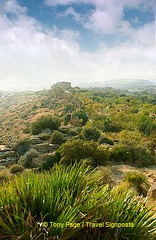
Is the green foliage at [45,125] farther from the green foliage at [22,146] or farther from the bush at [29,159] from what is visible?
the bush at [29,159]

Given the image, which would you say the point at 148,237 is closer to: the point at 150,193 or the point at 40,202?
the point at 40,202

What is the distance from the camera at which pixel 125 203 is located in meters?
2.98

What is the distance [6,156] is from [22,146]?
162 centimetres

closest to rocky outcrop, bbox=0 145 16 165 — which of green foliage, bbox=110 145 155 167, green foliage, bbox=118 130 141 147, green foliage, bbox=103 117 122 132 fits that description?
green foliage, bbox=110 145 155 167

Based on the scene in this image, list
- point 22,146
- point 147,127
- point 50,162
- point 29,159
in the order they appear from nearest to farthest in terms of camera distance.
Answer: point 50,162, point 29,159, point 22,146, point 147,127

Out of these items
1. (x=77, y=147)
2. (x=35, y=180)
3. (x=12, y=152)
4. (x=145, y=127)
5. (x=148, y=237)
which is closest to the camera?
(x=148, y=237)

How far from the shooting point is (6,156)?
873 inches

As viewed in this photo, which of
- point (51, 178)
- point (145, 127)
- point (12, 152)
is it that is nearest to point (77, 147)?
point (12, 152)

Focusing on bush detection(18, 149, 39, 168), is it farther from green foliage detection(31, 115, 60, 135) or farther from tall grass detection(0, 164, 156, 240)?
tall grass detection(0, 164, 156, 240)

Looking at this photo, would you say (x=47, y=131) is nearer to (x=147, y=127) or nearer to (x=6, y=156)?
(x=6, y=156)

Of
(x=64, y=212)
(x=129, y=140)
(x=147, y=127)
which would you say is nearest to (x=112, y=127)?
(x=147, y=127)

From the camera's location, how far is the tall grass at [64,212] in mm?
2449

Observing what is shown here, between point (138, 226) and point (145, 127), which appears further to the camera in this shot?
point (145, 127)

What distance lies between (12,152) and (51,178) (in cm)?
2048
